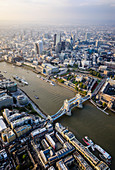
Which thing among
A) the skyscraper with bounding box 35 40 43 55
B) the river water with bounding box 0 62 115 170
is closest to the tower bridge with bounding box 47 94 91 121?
the river water with bounding box 0 62 115 170

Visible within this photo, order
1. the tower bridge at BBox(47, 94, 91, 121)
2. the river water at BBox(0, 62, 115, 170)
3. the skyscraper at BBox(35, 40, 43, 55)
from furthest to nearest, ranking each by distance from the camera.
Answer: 1. the skyscraper at BBox(35, 40, 43, 55)
2. the tower bridge at BBox(47, 94, 91, 121)
3. the river water at BBox(0, 62, 115, 170)

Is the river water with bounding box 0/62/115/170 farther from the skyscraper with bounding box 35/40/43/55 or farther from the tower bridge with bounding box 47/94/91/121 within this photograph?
the skyscraper with bounding box 35/40/43/55

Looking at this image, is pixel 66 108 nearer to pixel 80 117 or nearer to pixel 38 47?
pixel 80 117

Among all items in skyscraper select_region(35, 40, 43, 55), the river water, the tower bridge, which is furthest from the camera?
skyscraper select_region(35, 40, 43, 55)

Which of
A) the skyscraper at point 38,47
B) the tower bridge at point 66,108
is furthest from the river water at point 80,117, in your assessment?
the skyscraper at point 38,47

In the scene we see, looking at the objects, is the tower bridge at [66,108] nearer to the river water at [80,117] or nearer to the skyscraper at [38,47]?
the river water at [80,117]

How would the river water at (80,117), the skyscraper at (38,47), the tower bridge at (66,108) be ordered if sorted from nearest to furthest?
the river water at (80,117) < the tower bridge at (66,108) < the skyscraper at (38,47)

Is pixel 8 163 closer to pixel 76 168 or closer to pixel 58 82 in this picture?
pixel 76 168

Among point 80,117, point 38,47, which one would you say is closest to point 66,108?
point 80,117
